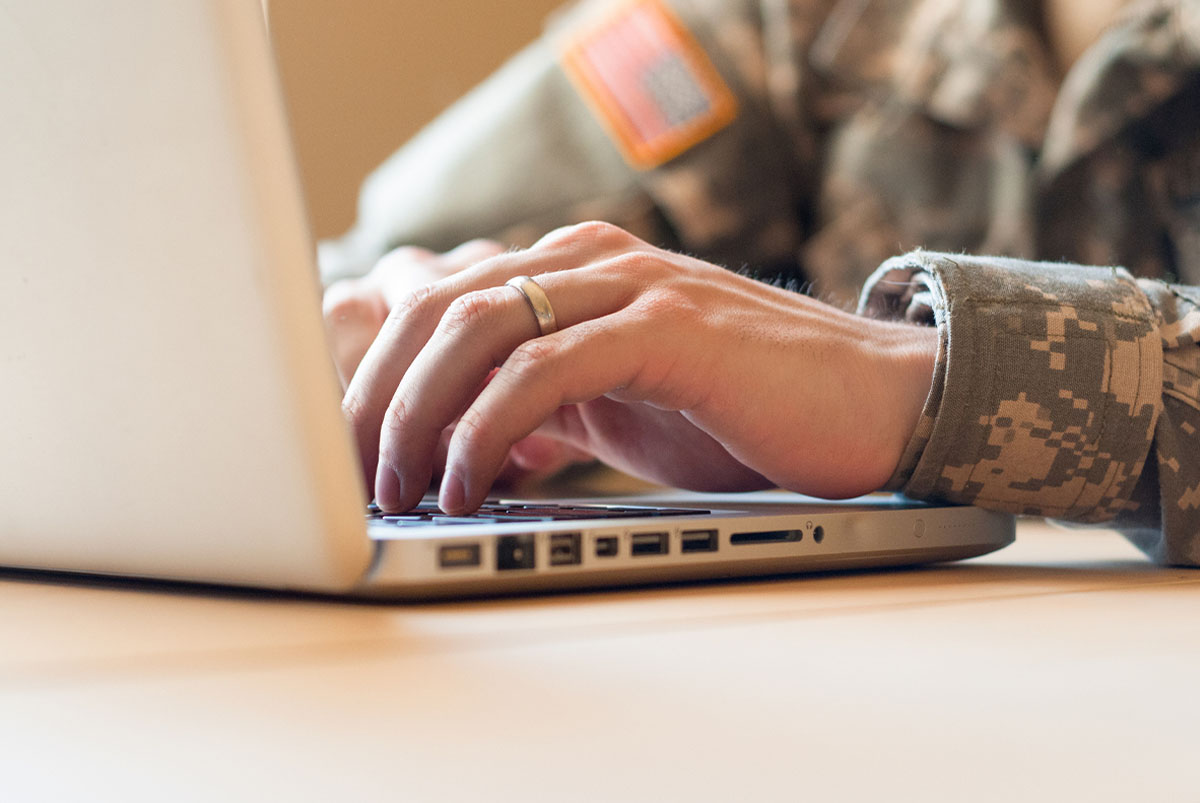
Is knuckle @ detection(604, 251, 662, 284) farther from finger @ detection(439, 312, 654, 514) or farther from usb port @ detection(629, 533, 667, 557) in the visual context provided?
usb port @ detection(629, 533, 667, 557)

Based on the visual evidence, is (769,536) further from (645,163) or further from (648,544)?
(645,163)

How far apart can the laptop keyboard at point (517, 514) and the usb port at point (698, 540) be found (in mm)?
19

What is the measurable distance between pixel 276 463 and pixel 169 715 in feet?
0.25

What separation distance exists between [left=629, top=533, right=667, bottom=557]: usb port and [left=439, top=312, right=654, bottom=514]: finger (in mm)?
82

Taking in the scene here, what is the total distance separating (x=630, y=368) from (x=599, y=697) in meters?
0.22

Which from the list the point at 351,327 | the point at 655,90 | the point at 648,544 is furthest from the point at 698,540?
the point at 655,90

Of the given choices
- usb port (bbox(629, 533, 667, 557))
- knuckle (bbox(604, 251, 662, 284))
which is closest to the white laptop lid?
usb port (bbox(629, 533, 667, 557))

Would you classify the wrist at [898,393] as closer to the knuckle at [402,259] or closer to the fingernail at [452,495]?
the fingernail at [452,495]

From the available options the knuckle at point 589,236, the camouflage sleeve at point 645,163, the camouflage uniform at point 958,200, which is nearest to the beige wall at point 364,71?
the camouflage uniform at point 958,200

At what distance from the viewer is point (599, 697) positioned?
0.84 ft

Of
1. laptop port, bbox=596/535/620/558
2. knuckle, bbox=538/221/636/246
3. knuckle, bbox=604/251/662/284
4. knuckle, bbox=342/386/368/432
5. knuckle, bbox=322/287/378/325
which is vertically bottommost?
laptop port, bbox=596/535/620/558

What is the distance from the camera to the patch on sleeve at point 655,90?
4.35 feet

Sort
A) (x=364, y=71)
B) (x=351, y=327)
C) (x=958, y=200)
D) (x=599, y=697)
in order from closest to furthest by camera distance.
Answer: (x=599, y=697) < (x=351, y=327) < (x=958, y=200) < (x=364, y=71)

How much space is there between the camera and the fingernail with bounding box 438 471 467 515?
1.45ft
